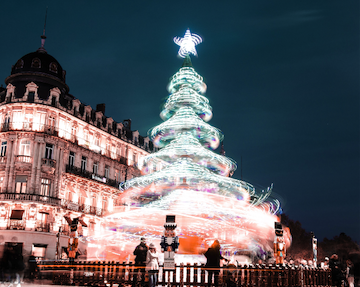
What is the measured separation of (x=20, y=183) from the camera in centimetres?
4384

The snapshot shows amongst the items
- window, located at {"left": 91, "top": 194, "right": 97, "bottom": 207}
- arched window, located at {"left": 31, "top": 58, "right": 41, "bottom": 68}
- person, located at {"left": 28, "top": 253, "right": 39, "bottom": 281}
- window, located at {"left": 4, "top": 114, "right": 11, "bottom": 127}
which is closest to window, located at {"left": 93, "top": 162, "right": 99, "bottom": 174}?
window, located at {"left": 91, "top": 194, "right": 97, "bottom": 207}

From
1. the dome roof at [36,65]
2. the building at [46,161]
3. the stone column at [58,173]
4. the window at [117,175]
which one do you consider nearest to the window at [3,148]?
the building at [46,161]

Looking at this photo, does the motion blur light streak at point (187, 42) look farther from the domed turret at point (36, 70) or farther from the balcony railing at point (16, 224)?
the balcony railing at point (16, 224)

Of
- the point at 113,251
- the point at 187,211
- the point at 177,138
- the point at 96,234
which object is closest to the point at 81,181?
the point at 96,234

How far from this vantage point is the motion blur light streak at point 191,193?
26781 mm

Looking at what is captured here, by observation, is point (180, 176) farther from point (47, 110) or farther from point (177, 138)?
point (47, 110)

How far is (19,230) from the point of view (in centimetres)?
4141

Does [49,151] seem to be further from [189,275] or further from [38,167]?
[189,275]

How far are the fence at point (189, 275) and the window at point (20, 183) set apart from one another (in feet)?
85.3

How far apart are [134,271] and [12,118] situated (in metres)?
34.4

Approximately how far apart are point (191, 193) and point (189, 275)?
11660mm

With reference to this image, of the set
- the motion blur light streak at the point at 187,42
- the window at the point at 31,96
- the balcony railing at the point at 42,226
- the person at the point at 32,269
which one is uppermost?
the motion blur light streak at the point at 187,42

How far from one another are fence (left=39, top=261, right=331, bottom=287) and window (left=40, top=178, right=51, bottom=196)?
1034 inches

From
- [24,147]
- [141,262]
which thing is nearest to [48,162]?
[24,147]
